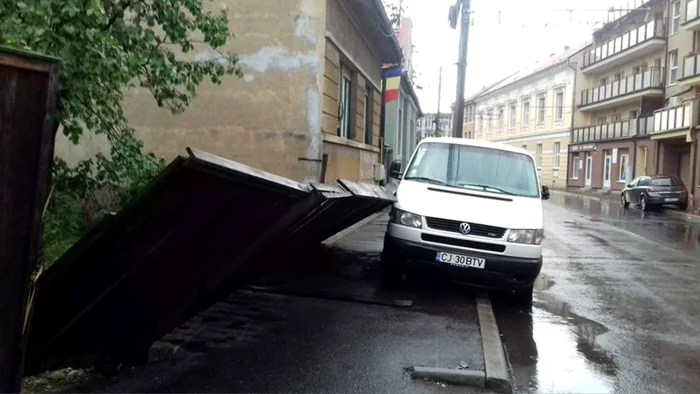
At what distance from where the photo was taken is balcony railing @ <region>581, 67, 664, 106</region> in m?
37.2

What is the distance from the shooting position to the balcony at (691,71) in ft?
102

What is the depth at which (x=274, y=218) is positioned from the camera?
4.26m

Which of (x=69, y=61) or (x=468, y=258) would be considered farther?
(x=468, y=258)

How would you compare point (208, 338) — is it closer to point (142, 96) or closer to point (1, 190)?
point (1, 190)

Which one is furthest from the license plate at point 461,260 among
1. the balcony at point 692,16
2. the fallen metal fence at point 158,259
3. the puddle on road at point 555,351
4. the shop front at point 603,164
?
the shop front at point 603,164

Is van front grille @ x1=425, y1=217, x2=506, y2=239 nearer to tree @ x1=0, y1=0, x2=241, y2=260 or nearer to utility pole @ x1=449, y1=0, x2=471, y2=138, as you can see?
tree @ x1=0, y1=0, x2=241, y2=260

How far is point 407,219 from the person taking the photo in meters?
7.60

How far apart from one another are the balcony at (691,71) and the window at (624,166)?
26.7ft

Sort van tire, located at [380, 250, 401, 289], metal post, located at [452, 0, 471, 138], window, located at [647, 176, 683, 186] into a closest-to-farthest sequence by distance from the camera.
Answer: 1. van tire, located at [380, 250, 401, 289]
2. metal post, located at [452, 0, 471, 138]
3. window, located at [647, 176, 683, 186]

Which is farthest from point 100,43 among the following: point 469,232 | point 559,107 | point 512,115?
point 512,115

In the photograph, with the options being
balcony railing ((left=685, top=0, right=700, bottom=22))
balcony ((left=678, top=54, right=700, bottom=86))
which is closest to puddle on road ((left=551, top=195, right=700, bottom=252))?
balcony ((left=678, top=54, right=700, bottom=86))

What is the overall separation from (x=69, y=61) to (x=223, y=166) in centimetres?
205

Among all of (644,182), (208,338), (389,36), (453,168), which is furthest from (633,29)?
(208,338)

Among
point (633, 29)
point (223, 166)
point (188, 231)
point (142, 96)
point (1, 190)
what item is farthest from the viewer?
point (633, 29)
